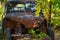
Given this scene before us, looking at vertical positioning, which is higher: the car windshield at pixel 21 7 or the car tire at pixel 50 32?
the car windshield at pixel 21 7

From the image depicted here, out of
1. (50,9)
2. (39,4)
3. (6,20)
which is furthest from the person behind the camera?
(6,20)

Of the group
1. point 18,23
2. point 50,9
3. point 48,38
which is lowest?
point 48,38

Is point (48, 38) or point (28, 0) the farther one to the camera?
point (28, 0)

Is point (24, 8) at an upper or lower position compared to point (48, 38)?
upper

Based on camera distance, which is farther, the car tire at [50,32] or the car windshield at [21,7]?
the car windshield at [21,7]

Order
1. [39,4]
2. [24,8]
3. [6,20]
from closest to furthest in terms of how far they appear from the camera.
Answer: [39,4] < [6,20] < [24,8]

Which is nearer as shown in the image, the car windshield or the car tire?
the car tire

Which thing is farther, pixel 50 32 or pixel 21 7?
pixel 21 7

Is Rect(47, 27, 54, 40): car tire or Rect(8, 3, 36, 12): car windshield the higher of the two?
Rect(8, 3, 36, 12): car windshield

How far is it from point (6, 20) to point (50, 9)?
52.7 inches

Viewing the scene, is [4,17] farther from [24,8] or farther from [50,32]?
[50,32]

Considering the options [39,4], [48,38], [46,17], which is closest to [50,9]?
[46,17]

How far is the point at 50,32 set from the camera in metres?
5.97

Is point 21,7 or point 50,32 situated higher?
point 21,7
